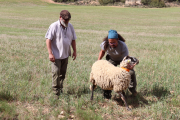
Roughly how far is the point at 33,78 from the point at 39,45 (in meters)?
5.98

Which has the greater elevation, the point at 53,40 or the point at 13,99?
the point at 53,40

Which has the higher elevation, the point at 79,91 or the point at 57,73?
the point at 57,73

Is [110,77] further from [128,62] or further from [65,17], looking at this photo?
[65,17]

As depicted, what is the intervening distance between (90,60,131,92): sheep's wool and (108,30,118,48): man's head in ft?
1.56

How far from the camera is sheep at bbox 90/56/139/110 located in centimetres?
431

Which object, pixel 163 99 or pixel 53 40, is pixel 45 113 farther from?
pixel 163 99

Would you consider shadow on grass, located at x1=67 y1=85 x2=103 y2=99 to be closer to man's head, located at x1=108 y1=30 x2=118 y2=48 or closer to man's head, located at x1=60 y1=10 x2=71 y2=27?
man's head, located at x1=108 y1=30 x2=118 y2=48

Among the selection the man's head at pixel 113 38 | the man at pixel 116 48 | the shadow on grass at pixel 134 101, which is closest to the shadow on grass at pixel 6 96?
the man at pixel 116 48

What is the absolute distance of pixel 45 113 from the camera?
4.25 meters

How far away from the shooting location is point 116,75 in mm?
4336

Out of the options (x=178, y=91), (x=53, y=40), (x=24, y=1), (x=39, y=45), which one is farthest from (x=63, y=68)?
(x=24, y=1)

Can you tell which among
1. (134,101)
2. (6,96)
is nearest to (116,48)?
(134,101)

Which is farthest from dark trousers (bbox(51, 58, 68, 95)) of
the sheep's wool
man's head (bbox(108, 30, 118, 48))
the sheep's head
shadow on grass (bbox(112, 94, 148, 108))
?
the sheep's head

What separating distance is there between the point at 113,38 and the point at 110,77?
2.87 ft
